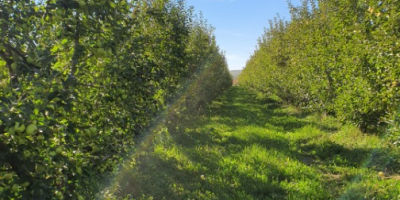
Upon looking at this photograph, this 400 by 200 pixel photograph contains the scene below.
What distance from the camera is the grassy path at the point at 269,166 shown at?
4.54 metres

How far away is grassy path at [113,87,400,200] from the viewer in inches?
179

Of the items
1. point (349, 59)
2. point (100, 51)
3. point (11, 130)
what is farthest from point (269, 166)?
point (11, 130)

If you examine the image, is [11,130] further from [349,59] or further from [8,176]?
[349,59]

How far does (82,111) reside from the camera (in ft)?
7.86

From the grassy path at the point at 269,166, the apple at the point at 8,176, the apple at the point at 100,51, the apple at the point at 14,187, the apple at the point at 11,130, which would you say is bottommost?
the grassy path at the point at 269,166

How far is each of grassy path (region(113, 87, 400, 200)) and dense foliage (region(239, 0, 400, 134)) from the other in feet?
2.50

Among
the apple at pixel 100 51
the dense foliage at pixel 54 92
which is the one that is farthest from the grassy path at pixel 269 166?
the apple at pixel 100 51

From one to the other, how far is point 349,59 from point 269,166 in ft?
9.58

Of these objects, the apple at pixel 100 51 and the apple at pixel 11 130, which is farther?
the apple at pixel 100 51

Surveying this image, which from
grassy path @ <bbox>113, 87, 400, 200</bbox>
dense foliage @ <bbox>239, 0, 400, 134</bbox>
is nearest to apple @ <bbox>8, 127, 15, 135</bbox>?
grassy path @ <bbox>113, 87, 400, 200</bbox>

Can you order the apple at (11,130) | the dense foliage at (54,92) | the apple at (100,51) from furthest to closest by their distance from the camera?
the apple at (100,51)
the dense foliage at (54,92)
the apple at (11,130)

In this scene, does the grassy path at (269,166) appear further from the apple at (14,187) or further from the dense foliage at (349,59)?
the apple at (14,187)

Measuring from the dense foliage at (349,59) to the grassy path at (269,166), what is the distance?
763 millimetres

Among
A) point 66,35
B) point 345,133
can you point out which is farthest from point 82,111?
point 345,133
